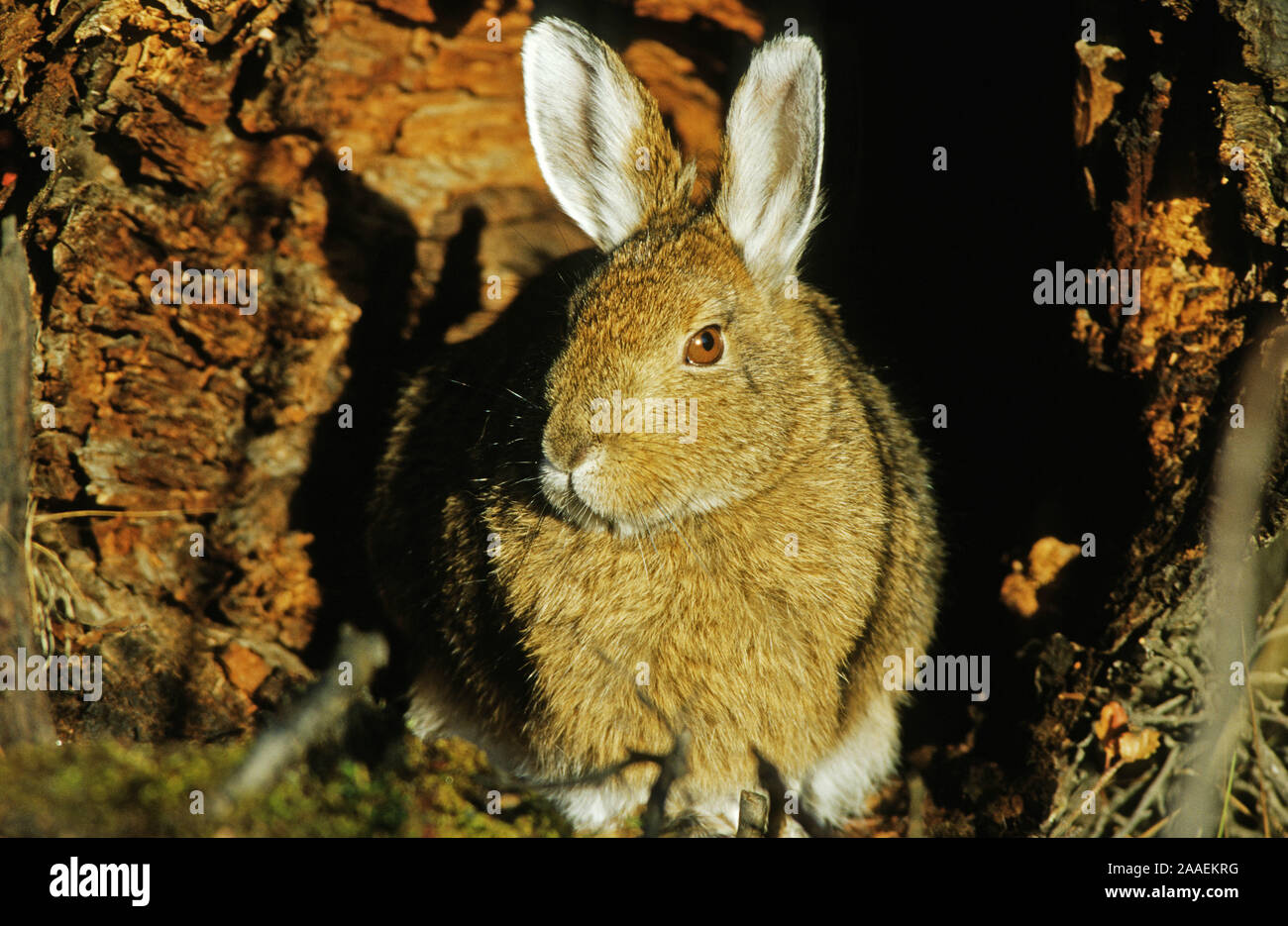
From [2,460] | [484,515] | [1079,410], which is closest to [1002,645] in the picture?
[1079,410]

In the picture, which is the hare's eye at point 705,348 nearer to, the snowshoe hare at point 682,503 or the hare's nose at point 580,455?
the snowshoe hare at point 682,503

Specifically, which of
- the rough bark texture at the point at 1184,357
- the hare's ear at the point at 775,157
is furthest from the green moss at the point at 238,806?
the hare's ear at the point at 775,157

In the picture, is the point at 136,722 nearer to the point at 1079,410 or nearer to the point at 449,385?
the point at 449,385

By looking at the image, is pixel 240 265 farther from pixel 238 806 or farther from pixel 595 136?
pixel 238 806

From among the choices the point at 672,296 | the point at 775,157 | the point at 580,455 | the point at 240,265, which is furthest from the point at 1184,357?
the point at 240,265

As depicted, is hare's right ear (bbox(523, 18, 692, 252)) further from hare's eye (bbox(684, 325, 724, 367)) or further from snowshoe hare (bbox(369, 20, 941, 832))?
hare's eye (bbox(684, 325, 724, 367))
